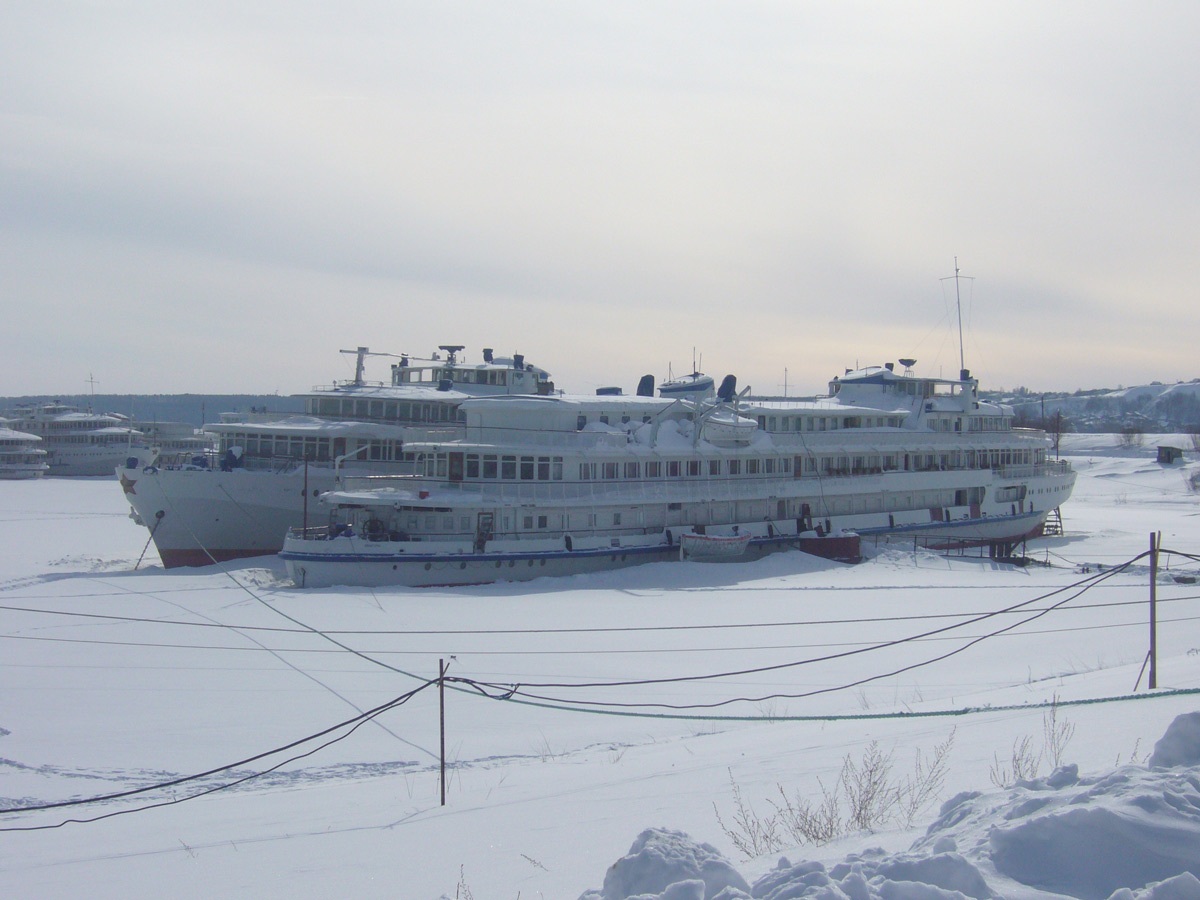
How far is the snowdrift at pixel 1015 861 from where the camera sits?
4680mm

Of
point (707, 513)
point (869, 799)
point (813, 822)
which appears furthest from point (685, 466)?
point (813, 822)

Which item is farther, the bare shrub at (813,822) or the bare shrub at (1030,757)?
the bare shrub at (1030,757)

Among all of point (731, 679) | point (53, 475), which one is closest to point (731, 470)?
point (731, 679)

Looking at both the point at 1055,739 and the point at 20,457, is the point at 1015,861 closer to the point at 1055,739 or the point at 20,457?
the point at 1055,739

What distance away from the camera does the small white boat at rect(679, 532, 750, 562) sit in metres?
31.9

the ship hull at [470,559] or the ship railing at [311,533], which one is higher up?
the ship railing at [311,533]

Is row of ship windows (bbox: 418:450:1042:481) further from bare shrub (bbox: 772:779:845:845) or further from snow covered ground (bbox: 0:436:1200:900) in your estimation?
bare shrub (bbox: 772:779:845:845)

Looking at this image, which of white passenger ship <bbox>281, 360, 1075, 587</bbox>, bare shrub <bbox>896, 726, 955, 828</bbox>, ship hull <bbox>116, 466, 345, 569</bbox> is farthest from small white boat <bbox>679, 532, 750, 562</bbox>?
bare shrub <bbox>896, 726, 955, 828</bbox>

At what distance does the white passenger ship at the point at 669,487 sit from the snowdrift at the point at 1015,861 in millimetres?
23252

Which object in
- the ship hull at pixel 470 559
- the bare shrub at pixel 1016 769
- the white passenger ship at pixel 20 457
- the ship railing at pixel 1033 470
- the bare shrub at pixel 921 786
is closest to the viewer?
the bare shrub at pixel 921 786

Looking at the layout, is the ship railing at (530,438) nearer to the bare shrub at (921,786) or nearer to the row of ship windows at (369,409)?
the row of ship windows at (369,409)

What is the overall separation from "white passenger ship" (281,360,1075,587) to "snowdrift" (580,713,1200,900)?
76.3 feet

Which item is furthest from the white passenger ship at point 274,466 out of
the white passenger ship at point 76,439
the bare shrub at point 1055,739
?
the white passenger ship at point 76,439

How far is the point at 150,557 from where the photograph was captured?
1443 inches
